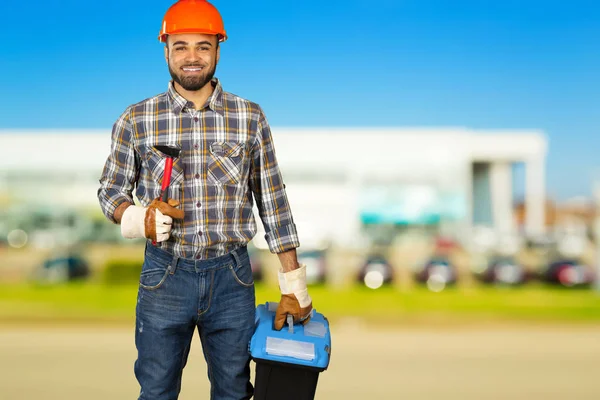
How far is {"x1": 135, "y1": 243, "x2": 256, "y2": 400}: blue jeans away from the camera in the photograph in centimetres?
270

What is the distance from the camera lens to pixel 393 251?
111ft

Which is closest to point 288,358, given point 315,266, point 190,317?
point 190,317

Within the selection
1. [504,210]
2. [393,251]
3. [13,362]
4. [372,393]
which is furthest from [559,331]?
[504,210]

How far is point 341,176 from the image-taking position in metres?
36.3

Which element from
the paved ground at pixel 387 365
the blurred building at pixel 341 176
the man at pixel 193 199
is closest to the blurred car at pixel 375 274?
the paved ground at pixel 387 365

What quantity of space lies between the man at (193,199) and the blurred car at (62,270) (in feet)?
53.5

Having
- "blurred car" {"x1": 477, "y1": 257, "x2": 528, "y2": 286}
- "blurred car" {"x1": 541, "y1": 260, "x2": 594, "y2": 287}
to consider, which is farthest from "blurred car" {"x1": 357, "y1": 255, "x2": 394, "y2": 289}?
"blurred car" {"x1": 541, "y1": 260, "x2": 594, "y2": 287}

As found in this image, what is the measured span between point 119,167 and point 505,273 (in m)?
18.4

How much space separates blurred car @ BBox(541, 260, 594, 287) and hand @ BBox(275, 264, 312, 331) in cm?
1814

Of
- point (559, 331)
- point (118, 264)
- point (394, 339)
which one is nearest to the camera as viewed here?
point (394, 339)

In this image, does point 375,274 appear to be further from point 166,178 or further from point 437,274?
point 166,178

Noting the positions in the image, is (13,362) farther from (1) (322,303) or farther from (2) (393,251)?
(2) (393,251)

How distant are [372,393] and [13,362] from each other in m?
3.92

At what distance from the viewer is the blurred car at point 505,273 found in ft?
65.3
